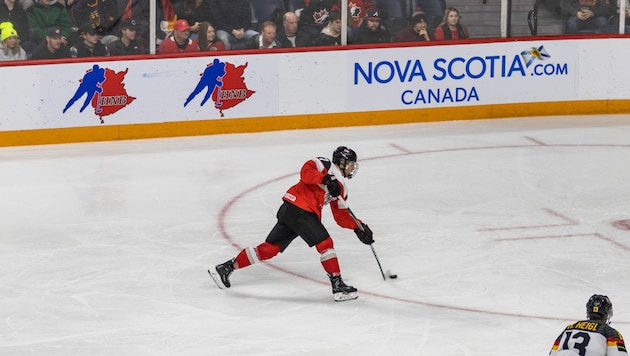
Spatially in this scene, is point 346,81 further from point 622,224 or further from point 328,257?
point 328,257

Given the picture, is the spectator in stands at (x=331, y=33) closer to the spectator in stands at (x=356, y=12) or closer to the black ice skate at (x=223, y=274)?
the spectator in stands at (x=356, y=12)

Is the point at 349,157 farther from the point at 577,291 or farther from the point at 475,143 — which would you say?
the point at 475,143

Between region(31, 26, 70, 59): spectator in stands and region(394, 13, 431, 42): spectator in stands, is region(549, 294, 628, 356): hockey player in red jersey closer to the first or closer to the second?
region(31, 26, 70, 59): spectator in stands

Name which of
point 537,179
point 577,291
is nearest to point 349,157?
point 577,291

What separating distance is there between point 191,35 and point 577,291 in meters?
6.32

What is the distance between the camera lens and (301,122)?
44.5ft

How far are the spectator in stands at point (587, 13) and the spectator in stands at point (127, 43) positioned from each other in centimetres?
505

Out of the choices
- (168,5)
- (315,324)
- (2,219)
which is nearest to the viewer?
(315,324)

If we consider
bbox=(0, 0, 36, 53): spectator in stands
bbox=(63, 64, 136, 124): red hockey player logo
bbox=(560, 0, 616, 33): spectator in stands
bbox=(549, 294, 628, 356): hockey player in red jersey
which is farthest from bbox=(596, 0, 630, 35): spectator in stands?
bbox=(549, 294, 628, 356): hockey player in red jersey

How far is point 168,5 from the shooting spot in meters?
12.9

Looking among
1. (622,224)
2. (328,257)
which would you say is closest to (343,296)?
(328,257)

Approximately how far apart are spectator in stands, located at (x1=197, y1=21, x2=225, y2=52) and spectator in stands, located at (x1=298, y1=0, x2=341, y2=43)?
3.17 feet

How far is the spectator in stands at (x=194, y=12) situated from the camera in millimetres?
12984

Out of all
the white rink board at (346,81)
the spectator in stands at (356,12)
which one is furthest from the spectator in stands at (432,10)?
the spectator in stands at (356,12)
